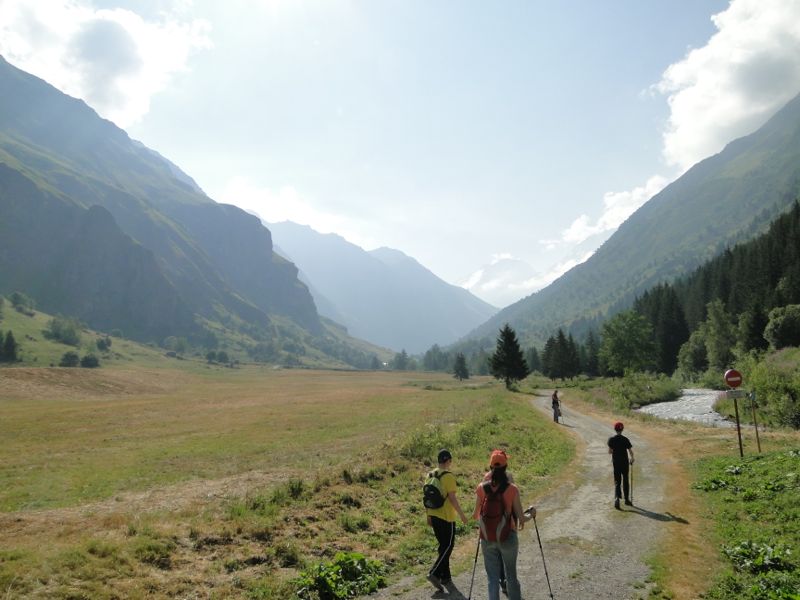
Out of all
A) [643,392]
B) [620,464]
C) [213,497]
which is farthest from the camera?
[643,392]

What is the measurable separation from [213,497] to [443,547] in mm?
12946

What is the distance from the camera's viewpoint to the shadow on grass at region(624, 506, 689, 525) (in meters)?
14.6

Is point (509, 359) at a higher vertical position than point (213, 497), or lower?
higher

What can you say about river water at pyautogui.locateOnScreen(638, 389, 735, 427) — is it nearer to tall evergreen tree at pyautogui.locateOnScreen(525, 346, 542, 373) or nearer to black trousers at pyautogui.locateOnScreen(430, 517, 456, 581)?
black trousers at pyautogui.locateOnScreen(430, 517, 456, 581)

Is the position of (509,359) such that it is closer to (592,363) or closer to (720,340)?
(720,340)

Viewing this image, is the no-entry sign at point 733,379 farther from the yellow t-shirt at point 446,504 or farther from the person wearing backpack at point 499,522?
the person wearing backpack at point 499,522

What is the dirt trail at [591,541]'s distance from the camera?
33.7 feet

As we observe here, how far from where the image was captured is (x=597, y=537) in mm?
13500

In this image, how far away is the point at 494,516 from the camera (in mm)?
8695

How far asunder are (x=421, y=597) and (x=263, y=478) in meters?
16.1

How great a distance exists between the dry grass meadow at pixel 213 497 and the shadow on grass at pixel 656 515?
5.48 m

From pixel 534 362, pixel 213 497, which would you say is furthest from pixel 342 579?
pixel 534 362

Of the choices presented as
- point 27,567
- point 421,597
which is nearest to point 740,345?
point 421,597

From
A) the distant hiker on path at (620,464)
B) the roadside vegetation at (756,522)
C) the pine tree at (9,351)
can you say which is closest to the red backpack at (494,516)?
the roadside vegetation at (756,522)
